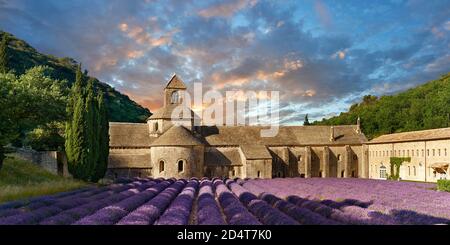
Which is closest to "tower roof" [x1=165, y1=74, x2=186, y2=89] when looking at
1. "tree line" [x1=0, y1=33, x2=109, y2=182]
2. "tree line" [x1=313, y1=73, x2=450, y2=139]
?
"tree line" [x1=0, y1=33, x2=109, y2=182]

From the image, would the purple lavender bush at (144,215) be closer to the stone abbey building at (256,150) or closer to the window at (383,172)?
the stone abbey building at (256,150)

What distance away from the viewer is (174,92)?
2328 inches

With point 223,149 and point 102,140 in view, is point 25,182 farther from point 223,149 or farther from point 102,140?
point 223,149

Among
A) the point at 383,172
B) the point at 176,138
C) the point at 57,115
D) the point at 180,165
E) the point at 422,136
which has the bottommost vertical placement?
the point at 383,172

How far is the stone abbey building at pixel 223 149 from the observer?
168 feet

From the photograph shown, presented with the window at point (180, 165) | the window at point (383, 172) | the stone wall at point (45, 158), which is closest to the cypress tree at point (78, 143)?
the stone wall at point (45, 158)

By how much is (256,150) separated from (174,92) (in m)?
14.9

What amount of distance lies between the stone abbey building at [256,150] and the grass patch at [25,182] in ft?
56.4

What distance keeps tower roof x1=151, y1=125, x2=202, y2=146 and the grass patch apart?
16.7 metres

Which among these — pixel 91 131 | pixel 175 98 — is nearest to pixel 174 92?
pixel 175 98

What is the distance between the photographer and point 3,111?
23500 mm
